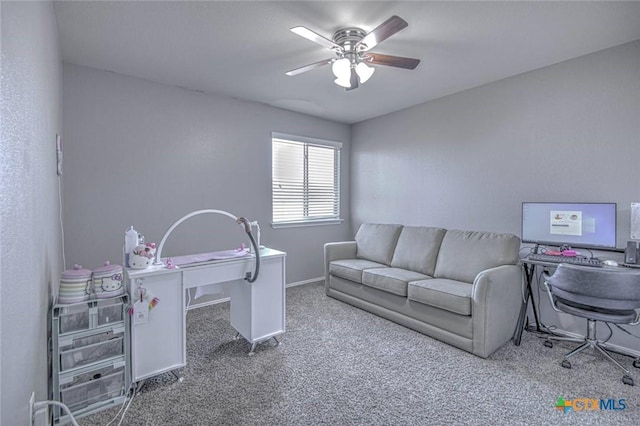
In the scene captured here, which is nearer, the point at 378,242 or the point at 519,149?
the point at 519,149

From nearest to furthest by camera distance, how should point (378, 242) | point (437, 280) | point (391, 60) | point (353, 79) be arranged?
point (391, 60), point (353, 79), point (437, 280), point (378, 242)

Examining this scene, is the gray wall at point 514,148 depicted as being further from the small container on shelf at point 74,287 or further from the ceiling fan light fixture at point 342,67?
the small container on shelf at point 74,287

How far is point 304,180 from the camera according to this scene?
457 centimetres

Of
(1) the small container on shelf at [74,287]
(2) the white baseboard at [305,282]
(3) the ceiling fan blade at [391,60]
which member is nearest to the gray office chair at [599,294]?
(3) the ceiling fan blade at [391,60]

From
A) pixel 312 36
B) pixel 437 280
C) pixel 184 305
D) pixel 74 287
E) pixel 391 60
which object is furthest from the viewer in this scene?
pixel 437 280

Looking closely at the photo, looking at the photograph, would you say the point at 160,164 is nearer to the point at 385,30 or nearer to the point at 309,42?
the point at 309,42

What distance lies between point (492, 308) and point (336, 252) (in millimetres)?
1970

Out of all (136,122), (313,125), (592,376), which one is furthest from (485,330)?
(136,122)

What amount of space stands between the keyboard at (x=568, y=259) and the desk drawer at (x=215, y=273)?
97.5 inches

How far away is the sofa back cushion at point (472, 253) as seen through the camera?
284cm

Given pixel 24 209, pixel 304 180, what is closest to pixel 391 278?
pixel 304 180

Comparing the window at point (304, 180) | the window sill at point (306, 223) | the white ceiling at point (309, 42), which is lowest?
the window sill at point (306, 223)

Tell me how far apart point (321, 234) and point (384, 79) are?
2.48m

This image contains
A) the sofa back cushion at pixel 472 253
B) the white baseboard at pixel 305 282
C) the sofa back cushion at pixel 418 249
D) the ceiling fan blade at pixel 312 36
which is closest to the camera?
the ceiling fan blade at pixel 312 36
